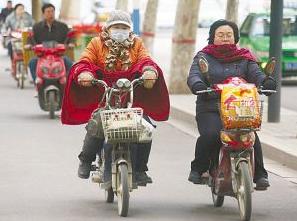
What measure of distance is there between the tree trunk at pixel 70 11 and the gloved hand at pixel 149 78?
38.0 meters

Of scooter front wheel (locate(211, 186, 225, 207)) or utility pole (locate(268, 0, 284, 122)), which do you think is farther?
utility pole (locate(268, 0, 284, 122))

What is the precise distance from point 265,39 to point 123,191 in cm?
1945

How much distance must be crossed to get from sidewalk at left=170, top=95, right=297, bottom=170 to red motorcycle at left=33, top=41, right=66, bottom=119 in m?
1.90

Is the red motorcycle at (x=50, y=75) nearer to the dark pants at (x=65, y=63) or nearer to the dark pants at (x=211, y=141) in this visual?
the dark pants at (x=65, y=63)

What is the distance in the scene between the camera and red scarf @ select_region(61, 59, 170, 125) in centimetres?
1036

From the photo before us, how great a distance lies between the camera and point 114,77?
10.4m

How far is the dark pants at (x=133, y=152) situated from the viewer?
1016 centimetres

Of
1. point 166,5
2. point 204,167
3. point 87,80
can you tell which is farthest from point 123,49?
point 166,5

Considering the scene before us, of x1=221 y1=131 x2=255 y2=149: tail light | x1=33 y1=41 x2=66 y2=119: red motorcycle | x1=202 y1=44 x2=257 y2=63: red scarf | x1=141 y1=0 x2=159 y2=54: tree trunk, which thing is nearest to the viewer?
x1=221 y1=131 x2=255 y2=149: tail light

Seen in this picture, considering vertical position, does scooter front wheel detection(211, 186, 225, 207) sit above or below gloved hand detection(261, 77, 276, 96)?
below

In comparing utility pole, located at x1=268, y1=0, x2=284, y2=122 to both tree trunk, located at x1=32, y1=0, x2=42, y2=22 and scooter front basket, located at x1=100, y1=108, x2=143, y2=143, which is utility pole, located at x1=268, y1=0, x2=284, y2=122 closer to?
scooter front basket, located at x1=100, y1=108, x2=143, y2=143

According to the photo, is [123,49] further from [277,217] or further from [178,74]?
[178,74]

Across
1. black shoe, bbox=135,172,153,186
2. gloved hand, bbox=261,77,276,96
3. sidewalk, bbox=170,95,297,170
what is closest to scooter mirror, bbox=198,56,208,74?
gloved hand, bbox=261,77,276,96

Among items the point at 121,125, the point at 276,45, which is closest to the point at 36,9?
the point at 276,45
